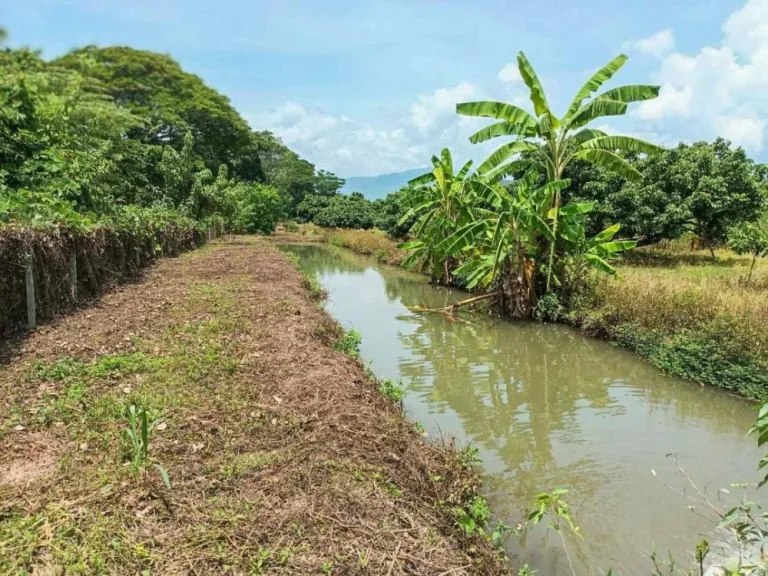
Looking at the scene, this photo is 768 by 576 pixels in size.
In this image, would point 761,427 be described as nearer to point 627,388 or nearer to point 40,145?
point 627,388

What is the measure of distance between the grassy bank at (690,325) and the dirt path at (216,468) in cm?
537

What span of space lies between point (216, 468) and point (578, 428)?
4.75 m

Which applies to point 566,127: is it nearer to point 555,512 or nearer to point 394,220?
point 555,512

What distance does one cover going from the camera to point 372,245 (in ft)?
109

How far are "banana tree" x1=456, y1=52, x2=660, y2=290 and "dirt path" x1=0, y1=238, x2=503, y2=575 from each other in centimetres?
711

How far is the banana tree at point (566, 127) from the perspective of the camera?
35.5 ft

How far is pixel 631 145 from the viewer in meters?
A: 11.0

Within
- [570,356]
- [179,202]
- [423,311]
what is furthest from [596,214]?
[179,202]

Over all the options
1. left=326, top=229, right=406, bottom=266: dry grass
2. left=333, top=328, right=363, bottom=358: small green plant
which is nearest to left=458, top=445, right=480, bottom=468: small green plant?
left=333, top=328, right=363, bottom=358: small green plant

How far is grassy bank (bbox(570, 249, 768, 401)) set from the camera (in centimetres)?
767

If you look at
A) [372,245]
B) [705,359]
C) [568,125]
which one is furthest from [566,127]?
[372,245]

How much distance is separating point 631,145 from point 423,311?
272 inches

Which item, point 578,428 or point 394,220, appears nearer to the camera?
point 578,428

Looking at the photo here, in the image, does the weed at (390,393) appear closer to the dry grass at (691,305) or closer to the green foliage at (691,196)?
the dry grass at (691,305)
